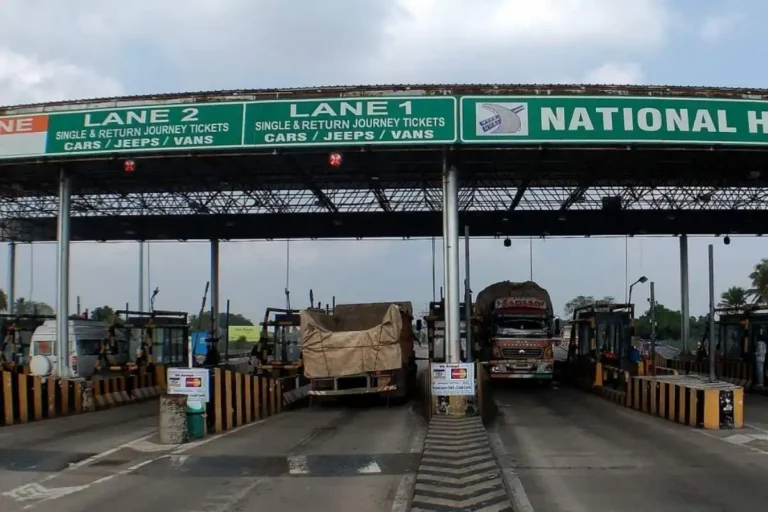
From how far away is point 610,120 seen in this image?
15547mm

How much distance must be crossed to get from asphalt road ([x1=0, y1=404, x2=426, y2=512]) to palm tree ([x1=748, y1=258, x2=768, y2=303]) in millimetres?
44551

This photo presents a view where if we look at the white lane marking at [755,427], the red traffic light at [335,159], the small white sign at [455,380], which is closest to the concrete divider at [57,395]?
the red traffic light at [335,159]

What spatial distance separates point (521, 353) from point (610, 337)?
12.2ft

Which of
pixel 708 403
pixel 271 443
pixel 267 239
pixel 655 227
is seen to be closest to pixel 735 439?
pixel 708 403

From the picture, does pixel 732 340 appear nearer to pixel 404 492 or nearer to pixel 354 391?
pixel 354 391

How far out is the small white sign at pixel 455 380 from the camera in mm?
15336

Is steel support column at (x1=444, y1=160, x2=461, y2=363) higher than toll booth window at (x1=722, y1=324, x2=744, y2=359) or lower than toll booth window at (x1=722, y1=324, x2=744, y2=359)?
higher

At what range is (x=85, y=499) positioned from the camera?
8.64m

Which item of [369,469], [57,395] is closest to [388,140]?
[369,469]

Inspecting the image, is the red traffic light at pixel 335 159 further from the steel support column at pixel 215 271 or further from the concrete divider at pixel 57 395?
the steel support column at pixel 215 271

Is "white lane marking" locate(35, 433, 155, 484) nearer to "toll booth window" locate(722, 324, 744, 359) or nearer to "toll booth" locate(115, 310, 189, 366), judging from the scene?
"toll booth" locate(115, 310, 189, 366)

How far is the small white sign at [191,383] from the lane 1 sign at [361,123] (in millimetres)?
5072

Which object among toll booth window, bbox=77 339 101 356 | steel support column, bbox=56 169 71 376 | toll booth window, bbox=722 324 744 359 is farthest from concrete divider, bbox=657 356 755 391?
toll booth window, bbox=77 339 101 356

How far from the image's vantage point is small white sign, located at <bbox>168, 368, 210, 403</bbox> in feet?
43.8
